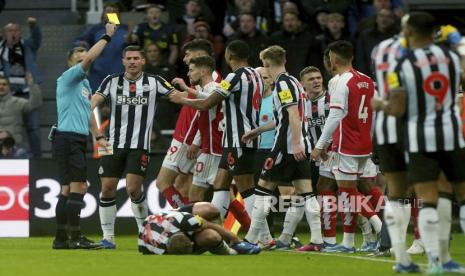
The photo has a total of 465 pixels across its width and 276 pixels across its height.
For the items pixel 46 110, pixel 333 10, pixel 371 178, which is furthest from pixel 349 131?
pixel 46 110

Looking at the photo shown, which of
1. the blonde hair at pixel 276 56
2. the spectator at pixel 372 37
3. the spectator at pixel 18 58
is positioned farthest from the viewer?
the spectator at pixel 18 58

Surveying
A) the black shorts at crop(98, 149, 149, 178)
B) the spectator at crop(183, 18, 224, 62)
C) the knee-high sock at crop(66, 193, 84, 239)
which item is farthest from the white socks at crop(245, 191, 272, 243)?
the spectator at crop(183, 18, 224, 62)

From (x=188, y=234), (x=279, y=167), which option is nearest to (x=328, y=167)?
(x=279, y=167)

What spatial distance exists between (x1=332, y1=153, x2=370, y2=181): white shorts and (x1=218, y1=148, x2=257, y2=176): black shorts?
1.01 metres

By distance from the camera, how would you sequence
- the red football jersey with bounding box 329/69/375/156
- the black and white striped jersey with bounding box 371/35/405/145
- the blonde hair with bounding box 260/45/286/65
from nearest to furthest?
the black and white striped jersey with bounding box 371/35/405/145
the red football jersey with bounding box 329/69/375/156
the blonde hair with bounding box 260/45/286/65

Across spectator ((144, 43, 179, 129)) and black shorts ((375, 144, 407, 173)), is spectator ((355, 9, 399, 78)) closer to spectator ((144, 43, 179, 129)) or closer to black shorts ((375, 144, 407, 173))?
spectator ((144, 43, 179, 129))

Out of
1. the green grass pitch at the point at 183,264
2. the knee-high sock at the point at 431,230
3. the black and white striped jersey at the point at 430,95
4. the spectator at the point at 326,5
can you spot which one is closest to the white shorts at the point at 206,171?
the green grass pitch at the point at 183,264

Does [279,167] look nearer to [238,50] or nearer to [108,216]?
[238,50]

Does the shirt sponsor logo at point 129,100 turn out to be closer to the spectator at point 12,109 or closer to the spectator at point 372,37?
the spectator at point 12,109

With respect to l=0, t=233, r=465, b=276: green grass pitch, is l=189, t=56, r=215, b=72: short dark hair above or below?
above

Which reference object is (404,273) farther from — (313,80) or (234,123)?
(313,80)

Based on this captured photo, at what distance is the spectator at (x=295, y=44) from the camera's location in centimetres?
1928

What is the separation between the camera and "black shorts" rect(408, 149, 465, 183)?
960 cm

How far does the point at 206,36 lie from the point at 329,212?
6.56 metres
